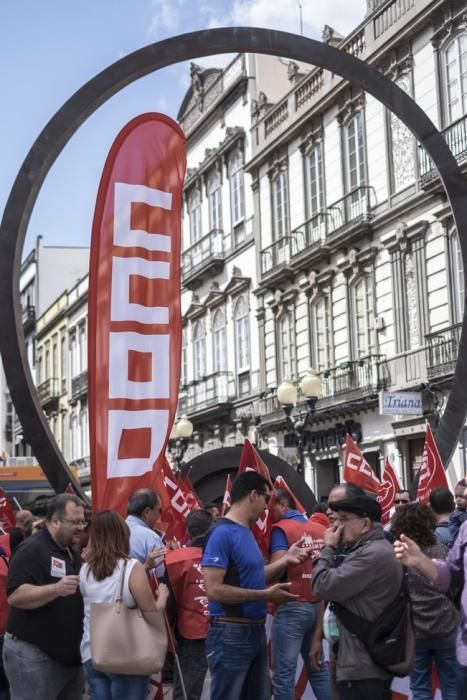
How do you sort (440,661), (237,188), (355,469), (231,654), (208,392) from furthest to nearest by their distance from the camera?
(208,392) < (237,188) < (355,469) < (440,661) < (231,654)

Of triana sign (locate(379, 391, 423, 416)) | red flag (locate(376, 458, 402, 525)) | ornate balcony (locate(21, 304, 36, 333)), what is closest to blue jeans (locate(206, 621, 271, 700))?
red flag (locate(376, 458, 402, 525))

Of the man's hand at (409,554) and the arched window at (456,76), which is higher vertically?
the arched window at (456,76)

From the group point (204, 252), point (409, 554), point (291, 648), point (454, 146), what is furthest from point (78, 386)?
point (409, 554)

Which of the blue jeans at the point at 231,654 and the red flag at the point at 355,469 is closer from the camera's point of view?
the blue jeans at the point at 231,654

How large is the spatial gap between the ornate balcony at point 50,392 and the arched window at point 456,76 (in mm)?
39238

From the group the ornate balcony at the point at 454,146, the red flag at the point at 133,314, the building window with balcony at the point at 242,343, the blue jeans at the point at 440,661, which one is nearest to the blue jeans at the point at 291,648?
the blue jeans at the point at 440,661

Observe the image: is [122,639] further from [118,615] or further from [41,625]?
[41,625]

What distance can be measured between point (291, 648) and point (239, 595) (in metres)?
2.01

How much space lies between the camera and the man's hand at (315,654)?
8359 millimetres

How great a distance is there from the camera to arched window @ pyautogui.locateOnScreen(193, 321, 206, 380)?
40.2 meters

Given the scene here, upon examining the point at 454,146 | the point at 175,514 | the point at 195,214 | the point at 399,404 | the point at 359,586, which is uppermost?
the point at 195,214

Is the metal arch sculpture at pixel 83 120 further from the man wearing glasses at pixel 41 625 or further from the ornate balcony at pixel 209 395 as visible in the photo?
the ornate balcony at pixel 209 395

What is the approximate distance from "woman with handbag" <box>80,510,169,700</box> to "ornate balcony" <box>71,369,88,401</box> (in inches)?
1869

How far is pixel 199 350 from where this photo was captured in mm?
40812
